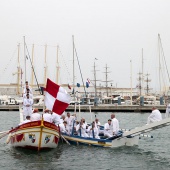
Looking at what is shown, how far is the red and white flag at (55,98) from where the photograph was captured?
26.1 metres

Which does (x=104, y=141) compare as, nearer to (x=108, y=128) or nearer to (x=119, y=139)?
(x=119, y=139)

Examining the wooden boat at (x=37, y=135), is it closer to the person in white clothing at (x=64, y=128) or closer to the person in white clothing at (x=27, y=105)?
the person in white clothing at (x=64, y=128)

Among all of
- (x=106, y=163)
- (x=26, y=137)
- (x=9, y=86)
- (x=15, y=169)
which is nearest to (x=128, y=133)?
(x=106, y=163)

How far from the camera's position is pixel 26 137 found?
26.1 m

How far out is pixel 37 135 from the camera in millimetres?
25547

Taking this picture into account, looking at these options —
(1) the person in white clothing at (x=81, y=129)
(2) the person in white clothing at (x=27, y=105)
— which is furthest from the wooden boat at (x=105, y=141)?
(2) the person in white clothing at (x=27, y=105)

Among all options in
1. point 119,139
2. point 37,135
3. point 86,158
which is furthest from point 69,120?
point 86,158

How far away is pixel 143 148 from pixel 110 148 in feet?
10.4

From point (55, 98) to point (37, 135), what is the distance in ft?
8.42

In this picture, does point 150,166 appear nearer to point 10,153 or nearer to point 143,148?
point 143,148

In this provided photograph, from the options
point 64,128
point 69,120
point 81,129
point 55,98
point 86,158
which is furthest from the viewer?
point 69,120

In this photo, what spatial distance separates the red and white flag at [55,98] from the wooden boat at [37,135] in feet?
3.54

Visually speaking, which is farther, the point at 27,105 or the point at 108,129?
the point at 27,105

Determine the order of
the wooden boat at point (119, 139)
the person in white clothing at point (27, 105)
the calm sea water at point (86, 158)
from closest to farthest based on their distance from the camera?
1. the calm sea water at point (86, 158)
2. the wooden boat at point (119, 139)
3. the person in white clothing at point (27, 105)
